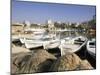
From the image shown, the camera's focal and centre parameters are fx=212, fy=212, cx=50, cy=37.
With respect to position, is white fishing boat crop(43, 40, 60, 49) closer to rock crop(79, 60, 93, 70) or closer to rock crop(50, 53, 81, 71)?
rock crop(50, 53, 81, 71)

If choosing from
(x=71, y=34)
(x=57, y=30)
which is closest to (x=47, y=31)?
(x=57, y=30)

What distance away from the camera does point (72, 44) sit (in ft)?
7.98

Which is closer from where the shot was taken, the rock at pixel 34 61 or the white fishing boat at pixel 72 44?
the rock at pixel 34 61

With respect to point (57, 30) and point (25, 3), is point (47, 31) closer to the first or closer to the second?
point (57, 30)

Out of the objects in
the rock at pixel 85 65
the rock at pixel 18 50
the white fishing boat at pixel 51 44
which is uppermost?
the white fishing boat at pixel 51 44

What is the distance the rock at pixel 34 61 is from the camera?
221 centimetres

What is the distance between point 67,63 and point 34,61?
1.26 ft

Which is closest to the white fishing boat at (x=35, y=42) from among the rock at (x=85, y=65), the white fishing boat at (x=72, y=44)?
the white fishing boat at (x=72, y=44)

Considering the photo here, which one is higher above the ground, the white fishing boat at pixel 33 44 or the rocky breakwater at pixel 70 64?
the white fishing boat at pixel 33 44

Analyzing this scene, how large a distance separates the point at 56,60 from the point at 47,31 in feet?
1.10

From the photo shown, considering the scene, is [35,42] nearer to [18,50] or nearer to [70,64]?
[18,50]

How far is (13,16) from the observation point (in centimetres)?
220

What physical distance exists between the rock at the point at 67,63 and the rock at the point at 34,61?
0.23 ft

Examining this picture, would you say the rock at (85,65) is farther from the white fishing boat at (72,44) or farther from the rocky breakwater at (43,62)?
the white fishing boat at (72,44)
